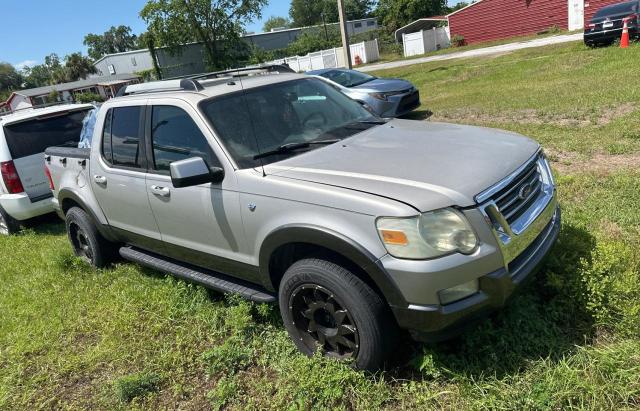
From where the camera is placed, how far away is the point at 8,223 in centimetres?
744

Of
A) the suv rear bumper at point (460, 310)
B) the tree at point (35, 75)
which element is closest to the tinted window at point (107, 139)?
the suv rear bumper at point (460, 310)

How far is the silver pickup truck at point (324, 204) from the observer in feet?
8.31

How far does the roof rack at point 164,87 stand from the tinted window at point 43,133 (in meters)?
2.80

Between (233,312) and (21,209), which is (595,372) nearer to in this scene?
(233,312)

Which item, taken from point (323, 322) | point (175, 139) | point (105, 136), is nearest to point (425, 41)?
point (105, 136)

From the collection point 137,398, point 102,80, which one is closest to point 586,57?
point 137,398

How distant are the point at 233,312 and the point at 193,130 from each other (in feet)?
4.56

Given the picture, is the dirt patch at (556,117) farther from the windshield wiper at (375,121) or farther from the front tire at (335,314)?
the front tire at (335,314)

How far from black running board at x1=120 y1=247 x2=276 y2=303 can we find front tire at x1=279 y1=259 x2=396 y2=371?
297mm

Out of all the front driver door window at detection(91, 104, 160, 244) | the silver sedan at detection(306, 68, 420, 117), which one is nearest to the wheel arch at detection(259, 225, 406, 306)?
the front driver door window at detection(91, 104, 160, 244)

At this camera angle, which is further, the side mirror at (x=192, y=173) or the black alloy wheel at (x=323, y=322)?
the side mirror at (x=192, y=173)

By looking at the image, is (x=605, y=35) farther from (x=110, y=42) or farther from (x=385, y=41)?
(x=110, y=42)

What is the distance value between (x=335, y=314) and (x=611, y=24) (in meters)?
19.1

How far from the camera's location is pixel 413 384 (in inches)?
113
